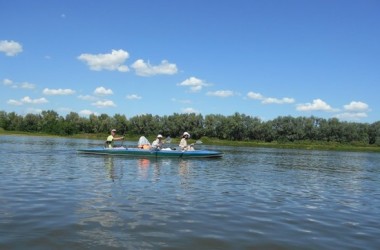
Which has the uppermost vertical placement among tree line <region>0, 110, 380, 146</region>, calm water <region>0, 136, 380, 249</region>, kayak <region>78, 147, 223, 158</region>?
tree line <region>0, 110, 380, 146</region>

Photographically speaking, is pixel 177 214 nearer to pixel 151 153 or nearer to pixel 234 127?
pixel 151 153

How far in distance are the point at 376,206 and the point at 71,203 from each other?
9.47 metres

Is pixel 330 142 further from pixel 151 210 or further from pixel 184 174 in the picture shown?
pixel 151 210

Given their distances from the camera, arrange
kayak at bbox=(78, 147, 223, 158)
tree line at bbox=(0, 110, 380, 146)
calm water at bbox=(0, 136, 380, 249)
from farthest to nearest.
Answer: tree line at bbox=(0, 110, 380, 146), kayak at bbox=(78, 147, 223, 158), calm water at bbox=(0, 136, 380, 249)

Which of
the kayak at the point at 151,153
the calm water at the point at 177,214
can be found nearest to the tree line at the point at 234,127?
the kayak at the point at 151,153

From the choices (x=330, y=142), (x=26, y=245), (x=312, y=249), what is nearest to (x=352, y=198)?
(x=312, y=249)

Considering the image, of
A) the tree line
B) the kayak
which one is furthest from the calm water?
the tree line

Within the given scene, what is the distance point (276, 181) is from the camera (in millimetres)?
18359

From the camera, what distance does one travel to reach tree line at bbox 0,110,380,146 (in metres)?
105

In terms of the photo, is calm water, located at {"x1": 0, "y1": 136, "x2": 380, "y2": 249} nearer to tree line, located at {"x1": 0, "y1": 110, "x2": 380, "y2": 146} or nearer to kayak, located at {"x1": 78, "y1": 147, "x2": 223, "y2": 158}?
kayak, located at {"x1": 78, "y1": 147, "x2": 223, "y2": 158}

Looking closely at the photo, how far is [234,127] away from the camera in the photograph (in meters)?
106

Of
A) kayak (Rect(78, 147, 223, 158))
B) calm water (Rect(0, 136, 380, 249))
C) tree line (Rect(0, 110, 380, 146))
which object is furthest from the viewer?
tree line (Rect(0, 110, 380, 146))

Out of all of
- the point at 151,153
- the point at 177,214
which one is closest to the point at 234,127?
the point at 151,153

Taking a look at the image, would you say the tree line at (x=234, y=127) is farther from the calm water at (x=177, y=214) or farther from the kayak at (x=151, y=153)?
the calm water at (x=177, y=214)
